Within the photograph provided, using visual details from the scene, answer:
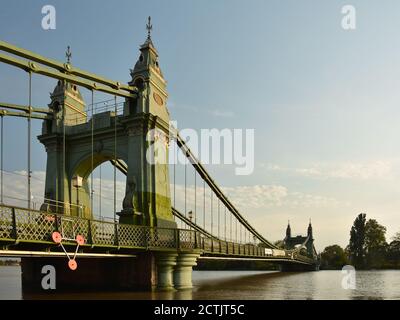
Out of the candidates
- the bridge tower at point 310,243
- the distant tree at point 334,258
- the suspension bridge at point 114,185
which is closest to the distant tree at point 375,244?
the distant tree at point 334,258

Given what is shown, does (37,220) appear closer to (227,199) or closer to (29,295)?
(29,295)

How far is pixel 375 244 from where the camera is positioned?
299 feet

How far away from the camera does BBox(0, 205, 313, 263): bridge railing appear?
16.2 meters

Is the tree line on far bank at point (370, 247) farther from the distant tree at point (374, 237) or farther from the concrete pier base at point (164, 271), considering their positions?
the concrete pier base at point (164, 271)

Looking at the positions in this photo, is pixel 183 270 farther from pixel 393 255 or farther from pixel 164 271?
pixel 393 255

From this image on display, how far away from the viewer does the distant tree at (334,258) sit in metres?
98.0

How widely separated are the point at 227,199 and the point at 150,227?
1753cm

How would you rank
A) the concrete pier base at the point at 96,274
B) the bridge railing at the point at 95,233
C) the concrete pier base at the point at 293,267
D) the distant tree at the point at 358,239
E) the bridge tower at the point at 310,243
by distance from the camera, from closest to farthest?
the bridge railing at the point at 95,233
the concrete pier base at the point at 96,274
the concrete pier base at the point at 293,267
the distant tree at the point at 358,239
the bridge tower at the point at 310,243

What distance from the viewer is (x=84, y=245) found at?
63.5ft

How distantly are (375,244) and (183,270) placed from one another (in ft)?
244

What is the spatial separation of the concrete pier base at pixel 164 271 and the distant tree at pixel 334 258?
77962 millimetres

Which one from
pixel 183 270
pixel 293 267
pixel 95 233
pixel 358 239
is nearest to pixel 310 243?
pixel 358 239
